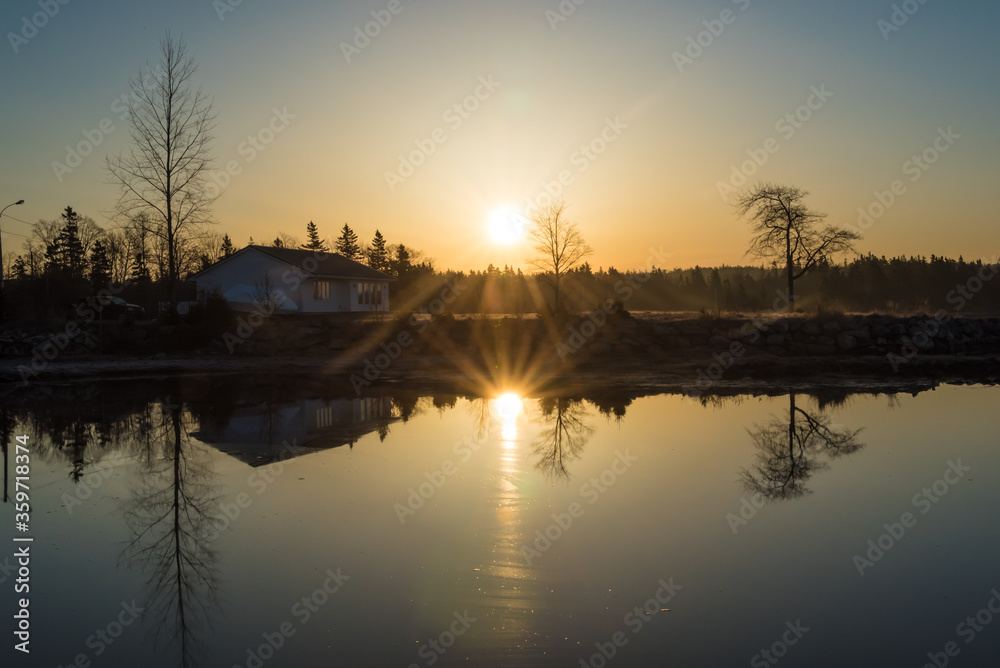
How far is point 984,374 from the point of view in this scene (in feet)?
78.8

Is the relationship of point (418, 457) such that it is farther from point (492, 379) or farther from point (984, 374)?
point (984, 374)

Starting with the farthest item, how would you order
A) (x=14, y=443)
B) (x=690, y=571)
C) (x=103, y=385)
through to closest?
(x=103, y=385), (x=14, y=443), (x=690, y=571)

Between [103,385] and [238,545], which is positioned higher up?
[103,385]

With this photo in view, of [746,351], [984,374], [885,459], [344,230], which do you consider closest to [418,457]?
[885,459]

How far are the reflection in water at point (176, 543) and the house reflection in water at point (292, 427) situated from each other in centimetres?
87

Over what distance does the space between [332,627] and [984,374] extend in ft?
86.4
